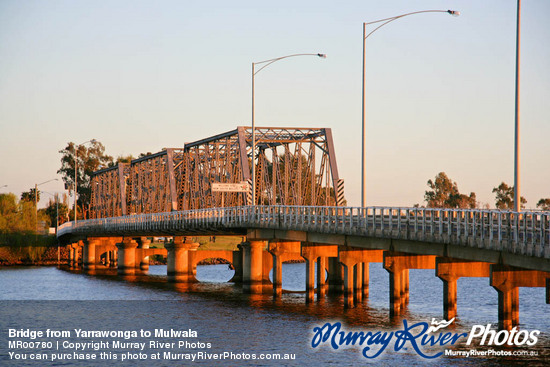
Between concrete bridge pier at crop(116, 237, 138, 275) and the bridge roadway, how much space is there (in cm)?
535

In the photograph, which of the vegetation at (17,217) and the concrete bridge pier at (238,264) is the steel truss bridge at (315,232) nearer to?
the concrete bridge pier at (238,264)

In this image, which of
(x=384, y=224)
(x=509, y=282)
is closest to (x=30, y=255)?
(x=384, y=224)

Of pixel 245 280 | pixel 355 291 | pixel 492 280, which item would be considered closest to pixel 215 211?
pixel 245 280

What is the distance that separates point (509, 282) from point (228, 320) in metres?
18.5

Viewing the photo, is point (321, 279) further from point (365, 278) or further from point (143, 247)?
point (143, 247)

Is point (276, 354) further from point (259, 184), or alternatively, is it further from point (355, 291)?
point (259, 184)

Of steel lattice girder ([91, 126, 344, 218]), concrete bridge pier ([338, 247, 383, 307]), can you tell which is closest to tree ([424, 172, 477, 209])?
steel lattice girder ([91, 126, 344, 218])

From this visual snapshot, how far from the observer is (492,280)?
4078 centimetres

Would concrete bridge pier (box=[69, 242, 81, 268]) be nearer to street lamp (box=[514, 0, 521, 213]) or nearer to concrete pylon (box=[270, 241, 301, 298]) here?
concrete pylon (box=[270, 241, 301, 298])

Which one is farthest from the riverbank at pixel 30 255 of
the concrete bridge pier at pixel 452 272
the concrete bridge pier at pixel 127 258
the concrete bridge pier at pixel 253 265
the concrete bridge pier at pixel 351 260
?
the concrete bridge pier at pixel 452 272

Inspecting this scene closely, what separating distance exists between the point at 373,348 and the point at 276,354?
4.82 metres

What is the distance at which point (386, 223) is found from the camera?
51.6 metres

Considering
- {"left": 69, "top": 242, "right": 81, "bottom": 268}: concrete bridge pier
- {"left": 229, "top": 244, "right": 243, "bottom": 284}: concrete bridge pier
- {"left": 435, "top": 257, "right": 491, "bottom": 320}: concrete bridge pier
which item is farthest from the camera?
{"left": 69, "top": 242, "right": 81, "bottom": 268}: concrete bridge pier

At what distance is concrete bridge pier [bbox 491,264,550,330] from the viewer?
40.7 meters
